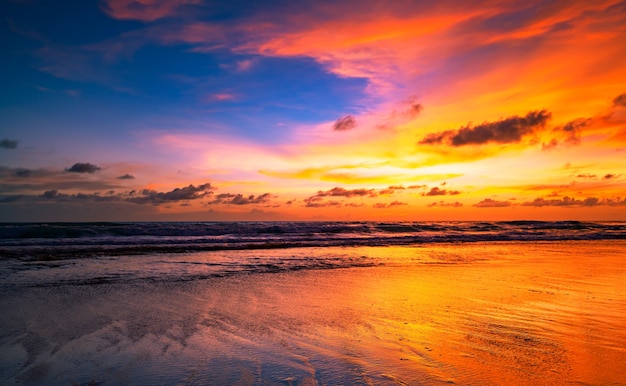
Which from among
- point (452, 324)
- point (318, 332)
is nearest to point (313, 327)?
point (318, 332)

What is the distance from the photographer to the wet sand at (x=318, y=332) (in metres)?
4.46

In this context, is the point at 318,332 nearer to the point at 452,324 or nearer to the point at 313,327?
the point at 313,327

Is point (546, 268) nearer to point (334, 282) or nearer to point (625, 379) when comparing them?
point (334, 282)

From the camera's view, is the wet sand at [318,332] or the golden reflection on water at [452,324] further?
the golden reflection on water at [452,324]

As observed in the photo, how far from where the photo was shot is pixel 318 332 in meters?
6.12

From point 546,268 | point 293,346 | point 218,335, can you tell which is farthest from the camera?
point 546,268

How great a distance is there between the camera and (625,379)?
4.22 m

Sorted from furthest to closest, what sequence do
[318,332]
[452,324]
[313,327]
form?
[452,324] → [313,327] → [318,332]

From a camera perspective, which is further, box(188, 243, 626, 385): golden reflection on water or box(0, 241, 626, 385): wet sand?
box(188, 243, 626, 385): golden reflection on water

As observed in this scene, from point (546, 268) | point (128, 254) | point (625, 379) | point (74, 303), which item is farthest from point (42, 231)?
point (625, 379)

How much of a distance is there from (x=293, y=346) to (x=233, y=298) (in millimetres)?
3850

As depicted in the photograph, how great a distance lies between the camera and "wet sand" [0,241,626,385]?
4457 mm

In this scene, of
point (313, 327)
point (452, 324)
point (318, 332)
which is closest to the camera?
point (318, 332)

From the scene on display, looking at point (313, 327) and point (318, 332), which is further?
point (313, 327)
